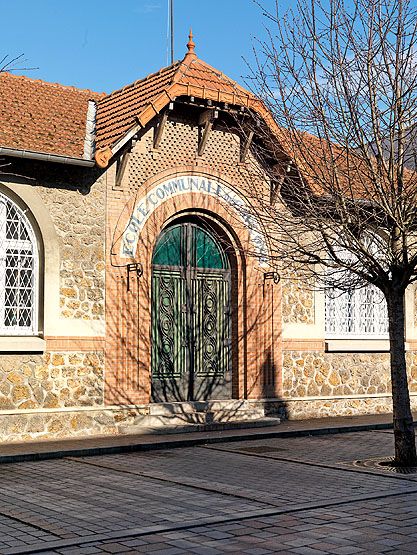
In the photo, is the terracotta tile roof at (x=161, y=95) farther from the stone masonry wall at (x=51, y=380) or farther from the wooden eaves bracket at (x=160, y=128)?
the stone masonry wall at (x=51, y=380)

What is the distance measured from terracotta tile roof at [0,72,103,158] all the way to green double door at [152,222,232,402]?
8.51ft

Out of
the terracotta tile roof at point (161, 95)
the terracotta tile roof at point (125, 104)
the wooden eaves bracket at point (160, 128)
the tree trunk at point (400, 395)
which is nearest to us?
the tree trunk at point (400, 395)

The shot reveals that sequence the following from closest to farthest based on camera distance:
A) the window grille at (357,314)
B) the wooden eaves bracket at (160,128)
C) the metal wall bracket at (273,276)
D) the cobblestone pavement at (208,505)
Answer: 1. the cobblestone pavement at (208,505)
2. the wooden eaves bracket at (160,128)
3. the metal wall bracket at (273,276)
4. the window grille at (357,314)

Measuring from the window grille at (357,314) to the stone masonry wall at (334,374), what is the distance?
54 centimetres

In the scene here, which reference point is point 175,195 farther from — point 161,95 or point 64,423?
point 64,423

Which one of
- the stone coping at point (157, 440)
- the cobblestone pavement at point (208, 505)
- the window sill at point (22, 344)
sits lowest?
the cobblestone pavement at point (208, 505)

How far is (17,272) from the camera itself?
13.7 meters

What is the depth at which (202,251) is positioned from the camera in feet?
53.2

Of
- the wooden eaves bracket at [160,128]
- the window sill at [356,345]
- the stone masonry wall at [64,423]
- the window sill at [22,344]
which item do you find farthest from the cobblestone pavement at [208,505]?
the wooden eaves bracket at [160,128]

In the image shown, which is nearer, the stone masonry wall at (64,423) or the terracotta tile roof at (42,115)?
the stone masonry wall at (64,423)

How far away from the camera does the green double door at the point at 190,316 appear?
15.5 metres

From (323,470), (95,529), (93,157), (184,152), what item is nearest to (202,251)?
(184,152)

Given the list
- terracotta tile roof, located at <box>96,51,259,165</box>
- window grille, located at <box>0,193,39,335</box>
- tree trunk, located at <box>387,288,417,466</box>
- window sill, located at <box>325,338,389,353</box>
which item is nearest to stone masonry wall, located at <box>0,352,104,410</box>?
window grille, located at <box>0,193,39,335</box>

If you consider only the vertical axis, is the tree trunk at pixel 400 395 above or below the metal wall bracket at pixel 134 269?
below
